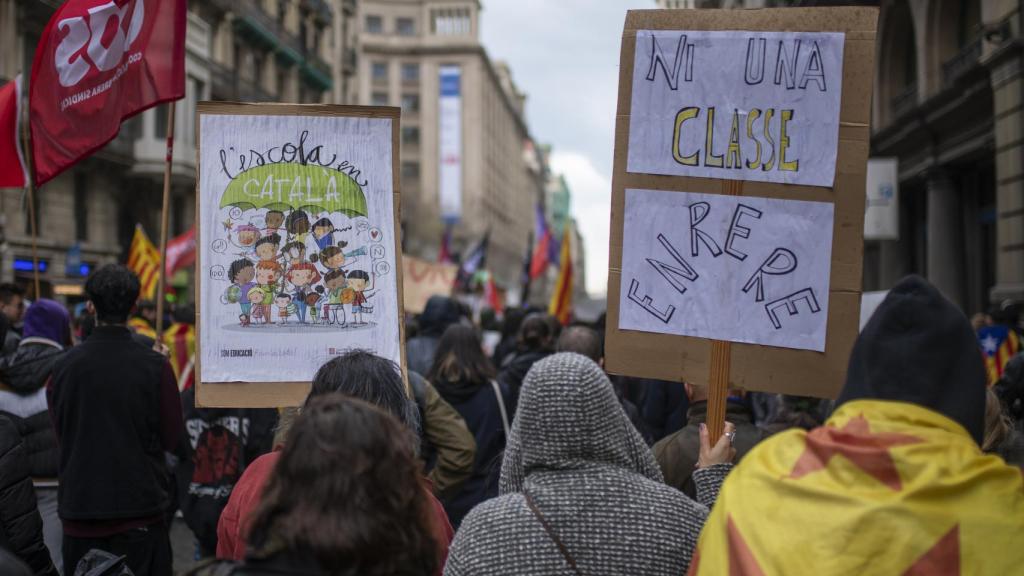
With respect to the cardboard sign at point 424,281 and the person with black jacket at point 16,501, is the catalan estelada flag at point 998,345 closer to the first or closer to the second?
the person with black jacket at point 16,501

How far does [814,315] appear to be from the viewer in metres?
3.54

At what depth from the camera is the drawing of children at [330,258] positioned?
425 cm

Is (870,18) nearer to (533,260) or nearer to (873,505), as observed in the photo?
(873,505)

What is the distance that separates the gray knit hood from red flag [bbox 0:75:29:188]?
6150mm

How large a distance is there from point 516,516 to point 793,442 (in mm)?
671

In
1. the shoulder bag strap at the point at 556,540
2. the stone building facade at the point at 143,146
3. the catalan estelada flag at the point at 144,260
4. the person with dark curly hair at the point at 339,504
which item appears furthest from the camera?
the stone building facade at the point at 143,146

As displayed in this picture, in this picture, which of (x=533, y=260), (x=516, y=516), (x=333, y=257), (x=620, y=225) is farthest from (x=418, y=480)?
(x=533, y=260)

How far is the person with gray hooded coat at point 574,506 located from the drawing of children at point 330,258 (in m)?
1.93

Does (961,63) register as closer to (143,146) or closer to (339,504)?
(339,504)

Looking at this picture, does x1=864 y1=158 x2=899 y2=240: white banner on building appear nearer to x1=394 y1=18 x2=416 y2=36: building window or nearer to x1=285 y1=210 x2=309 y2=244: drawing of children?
x1=285 y1=210 x2=309 y2=244: drawing of children

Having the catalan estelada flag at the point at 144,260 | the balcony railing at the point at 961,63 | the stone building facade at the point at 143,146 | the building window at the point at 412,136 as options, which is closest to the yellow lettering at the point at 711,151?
the catalan estelada flag at the point at 144,260

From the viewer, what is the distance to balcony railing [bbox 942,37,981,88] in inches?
628

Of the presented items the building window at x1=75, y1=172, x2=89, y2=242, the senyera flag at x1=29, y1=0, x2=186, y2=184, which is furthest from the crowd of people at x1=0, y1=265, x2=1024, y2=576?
the building window at x1=75, y1=172, x2=89, y2=242

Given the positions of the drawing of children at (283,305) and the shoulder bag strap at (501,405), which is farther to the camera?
the shoulder bag strap at (501,405)
